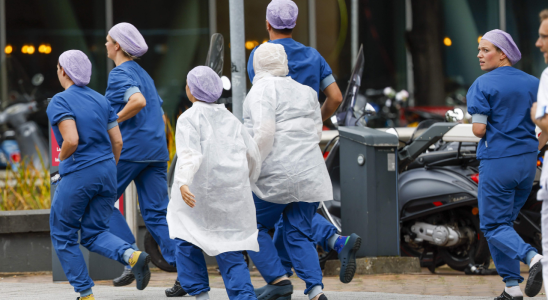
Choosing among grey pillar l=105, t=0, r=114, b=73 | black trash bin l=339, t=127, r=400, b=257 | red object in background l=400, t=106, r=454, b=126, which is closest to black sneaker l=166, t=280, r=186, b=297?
black trash bin l=339, t=127, r=400, b=257

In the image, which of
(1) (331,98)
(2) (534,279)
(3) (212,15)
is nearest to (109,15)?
(3) (212,15)

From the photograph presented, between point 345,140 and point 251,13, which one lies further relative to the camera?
point 251,13

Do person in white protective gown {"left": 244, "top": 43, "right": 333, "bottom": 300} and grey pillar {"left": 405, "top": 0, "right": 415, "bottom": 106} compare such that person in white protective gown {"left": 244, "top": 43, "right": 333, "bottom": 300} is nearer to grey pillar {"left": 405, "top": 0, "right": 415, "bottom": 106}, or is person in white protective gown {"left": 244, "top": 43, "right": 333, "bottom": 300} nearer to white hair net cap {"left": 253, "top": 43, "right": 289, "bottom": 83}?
white hair net cap {"left": 253, "top": 43, "right": 289, "bottom": 83}

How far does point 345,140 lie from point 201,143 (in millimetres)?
2431

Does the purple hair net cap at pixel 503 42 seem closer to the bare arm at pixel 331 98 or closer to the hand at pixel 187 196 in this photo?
the bare arm at pixel 331 98

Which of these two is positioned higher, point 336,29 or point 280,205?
point 336,29

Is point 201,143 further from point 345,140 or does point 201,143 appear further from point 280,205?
point 345,140

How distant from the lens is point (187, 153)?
13.8ft

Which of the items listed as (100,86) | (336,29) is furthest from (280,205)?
(336,29)

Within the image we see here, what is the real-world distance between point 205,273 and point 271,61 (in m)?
1.28

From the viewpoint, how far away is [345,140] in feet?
21.5

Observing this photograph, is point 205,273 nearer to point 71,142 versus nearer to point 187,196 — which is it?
point 187,196

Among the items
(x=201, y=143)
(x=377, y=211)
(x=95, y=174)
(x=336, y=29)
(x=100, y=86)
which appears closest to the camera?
(x=201, y=143)

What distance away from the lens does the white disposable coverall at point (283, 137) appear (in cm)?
464
